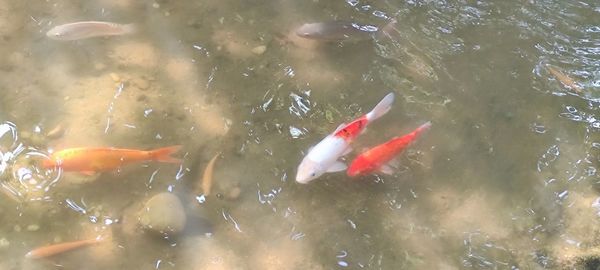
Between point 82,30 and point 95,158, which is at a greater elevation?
point 82,30

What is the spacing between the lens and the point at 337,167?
3.19 m

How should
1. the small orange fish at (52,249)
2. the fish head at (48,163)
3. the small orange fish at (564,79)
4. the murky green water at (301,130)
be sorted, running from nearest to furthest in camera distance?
the small orange fish at (52,249)
the murky green water at (301,130)
the fish head at (48,163)
the small orange fish at (564,79)

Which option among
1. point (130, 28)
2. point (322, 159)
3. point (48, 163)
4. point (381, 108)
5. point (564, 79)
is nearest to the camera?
point (322, 159)

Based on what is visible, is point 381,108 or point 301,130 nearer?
point 381,108

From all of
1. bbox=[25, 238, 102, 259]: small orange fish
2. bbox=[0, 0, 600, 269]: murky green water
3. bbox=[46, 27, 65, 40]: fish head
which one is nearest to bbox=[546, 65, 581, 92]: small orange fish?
bbox=[0, 0, 600, 269]: murky green water

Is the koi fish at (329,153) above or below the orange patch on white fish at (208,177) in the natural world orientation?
above

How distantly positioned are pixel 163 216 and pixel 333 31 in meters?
1.69

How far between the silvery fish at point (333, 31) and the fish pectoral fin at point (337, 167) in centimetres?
104

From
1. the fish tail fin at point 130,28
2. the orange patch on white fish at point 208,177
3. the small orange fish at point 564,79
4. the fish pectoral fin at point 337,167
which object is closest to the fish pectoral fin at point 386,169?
the fish pectoral fin at point 337,167

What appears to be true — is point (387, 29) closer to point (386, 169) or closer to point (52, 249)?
point (386, 169)

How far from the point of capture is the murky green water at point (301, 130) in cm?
311

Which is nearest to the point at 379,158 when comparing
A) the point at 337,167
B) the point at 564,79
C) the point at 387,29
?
the point at 337,167

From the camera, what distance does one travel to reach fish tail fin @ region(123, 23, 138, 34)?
391 cm

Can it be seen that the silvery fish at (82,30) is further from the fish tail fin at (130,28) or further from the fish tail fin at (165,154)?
the fish tail fin at (165,154)
